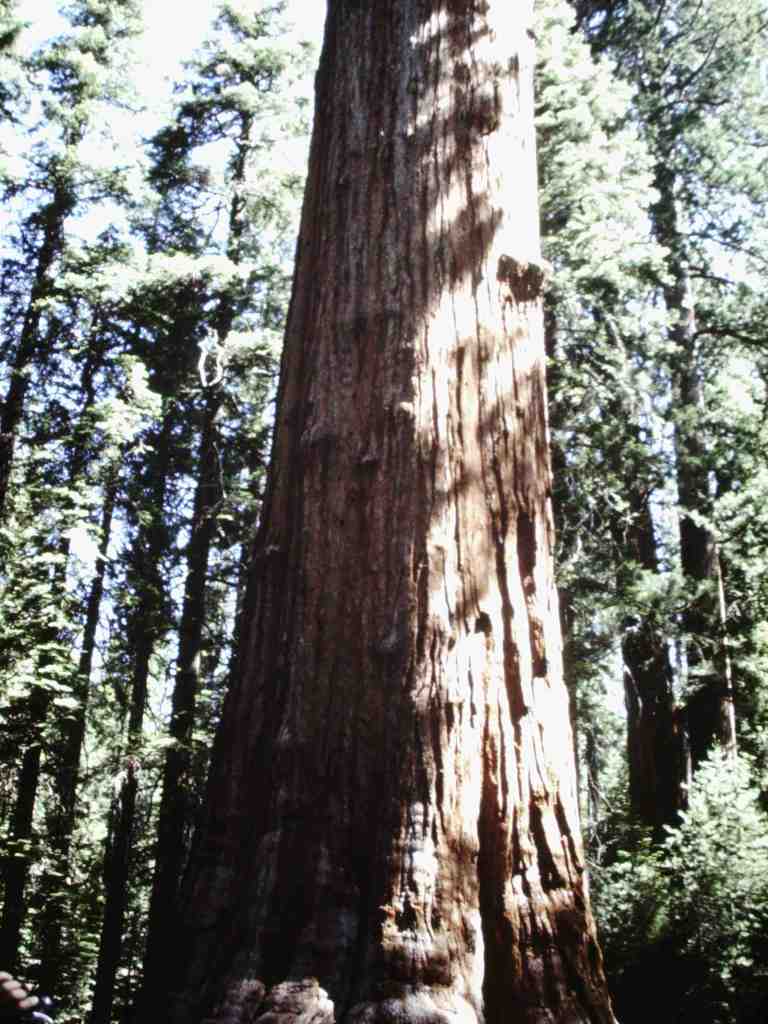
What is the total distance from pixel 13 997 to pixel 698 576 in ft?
36.8

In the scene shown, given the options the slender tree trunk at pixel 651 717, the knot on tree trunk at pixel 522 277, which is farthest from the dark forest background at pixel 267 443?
the knot on tree trunk at pixel 522 277

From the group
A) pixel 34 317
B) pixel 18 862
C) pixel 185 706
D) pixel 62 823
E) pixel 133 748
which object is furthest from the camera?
pixel 34 317

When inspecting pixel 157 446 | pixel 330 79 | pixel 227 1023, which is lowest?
pixel 227 1023

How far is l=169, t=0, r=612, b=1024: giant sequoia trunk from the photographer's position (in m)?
1.67

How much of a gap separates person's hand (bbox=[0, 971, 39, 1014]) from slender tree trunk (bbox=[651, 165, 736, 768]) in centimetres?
948

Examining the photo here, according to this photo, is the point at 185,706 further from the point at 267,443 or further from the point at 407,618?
the point at 407,618

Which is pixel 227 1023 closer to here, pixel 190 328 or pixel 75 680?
pixel 75 680

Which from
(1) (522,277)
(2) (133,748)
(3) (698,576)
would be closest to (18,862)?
(2) (133,748)

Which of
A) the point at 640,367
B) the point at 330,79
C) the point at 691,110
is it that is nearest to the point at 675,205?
the point at 691,110

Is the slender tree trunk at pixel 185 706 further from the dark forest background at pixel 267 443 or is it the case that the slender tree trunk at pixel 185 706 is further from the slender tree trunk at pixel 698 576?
the slender tree trunk at pixel 698 576

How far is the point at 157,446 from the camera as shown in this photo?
16.3m

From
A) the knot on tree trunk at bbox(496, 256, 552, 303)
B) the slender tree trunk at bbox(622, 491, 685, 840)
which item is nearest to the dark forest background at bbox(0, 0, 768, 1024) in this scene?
the slender tree trunk at bbox(622, 491, 685, 840)

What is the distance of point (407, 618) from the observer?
191cm

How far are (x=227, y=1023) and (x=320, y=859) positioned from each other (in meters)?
0.37
